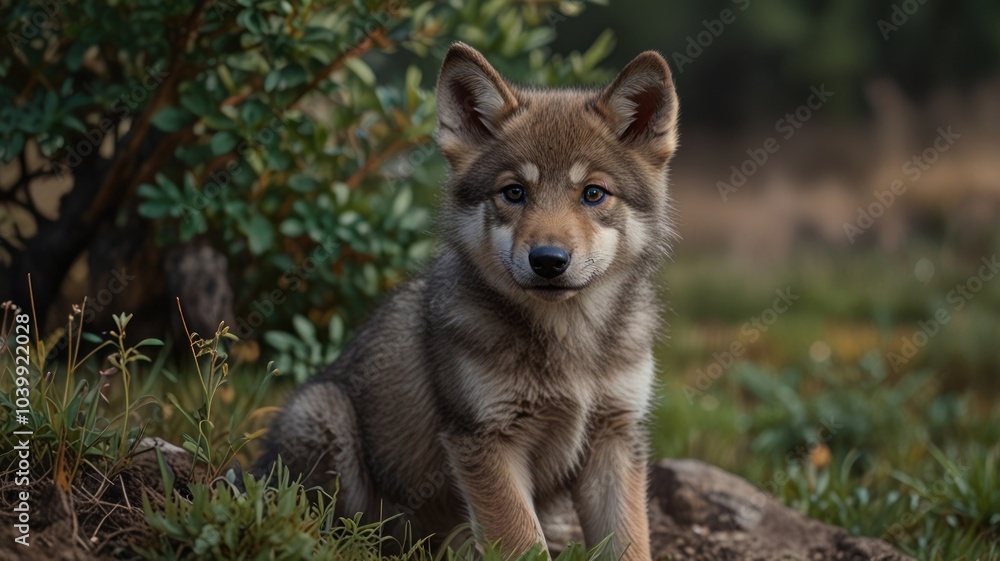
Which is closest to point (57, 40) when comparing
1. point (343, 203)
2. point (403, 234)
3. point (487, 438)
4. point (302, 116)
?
point (302, 116)

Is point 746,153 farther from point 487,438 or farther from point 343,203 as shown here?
point 487,438

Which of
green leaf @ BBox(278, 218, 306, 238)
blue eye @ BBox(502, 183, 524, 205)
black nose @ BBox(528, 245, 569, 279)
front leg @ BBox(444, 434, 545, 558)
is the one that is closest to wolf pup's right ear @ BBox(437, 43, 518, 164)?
blue eye @ BBox(502, 183, 524, 205)

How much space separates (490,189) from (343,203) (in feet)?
6.22

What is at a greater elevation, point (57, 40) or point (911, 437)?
point (57, 40)

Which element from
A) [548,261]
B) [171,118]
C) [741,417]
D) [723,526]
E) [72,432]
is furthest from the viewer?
[741,417]

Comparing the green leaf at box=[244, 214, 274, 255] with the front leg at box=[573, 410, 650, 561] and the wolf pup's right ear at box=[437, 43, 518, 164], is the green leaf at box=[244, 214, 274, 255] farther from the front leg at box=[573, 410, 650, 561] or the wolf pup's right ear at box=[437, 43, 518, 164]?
the front leg at box=[573, 410, 650, 561]

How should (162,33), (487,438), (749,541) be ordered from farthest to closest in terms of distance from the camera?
(162,33) → (749,541) → (487,438)

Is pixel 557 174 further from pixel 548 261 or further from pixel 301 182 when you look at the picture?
pixel 301 182

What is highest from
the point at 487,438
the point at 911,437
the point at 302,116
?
the point at 302,116

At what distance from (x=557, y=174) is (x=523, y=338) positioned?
2.05 ft

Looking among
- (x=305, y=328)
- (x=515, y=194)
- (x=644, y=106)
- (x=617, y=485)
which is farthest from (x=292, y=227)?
(x=617, y=485)

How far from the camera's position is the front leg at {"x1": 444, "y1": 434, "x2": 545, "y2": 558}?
348 centimetres

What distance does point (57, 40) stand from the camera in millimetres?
5320

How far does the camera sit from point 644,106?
12.5ft
